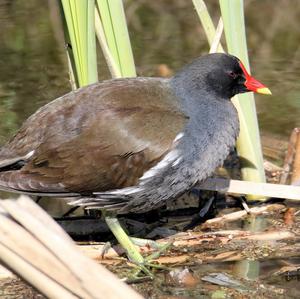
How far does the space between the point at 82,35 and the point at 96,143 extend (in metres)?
0.69

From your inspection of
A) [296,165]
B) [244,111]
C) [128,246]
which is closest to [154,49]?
[296,165]

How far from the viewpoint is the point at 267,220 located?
5.09 metres

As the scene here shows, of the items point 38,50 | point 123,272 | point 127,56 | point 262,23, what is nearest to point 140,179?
point 123,272

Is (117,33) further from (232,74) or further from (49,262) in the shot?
(49,262)

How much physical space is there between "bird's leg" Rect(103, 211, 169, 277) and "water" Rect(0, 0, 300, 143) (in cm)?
172

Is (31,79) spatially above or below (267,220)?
above

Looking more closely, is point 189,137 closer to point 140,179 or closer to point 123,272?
point 140,179

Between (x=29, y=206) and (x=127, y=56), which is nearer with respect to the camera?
(x=29, y=206)

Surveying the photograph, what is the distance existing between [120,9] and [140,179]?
101 cm

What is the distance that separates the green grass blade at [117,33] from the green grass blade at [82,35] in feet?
0.38

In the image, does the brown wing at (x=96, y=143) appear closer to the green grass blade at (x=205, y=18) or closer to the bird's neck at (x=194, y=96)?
the bird's neck at (x=194, y=96)

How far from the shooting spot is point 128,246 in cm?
457

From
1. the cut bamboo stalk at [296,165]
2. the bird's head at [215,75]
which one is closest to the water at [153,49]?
the cut bamboo stalk at [296,165]

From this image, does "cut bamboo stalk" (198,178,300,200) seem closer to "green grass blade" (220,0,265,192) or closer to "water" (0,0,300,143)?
"green grass blade" (220,0,265,192)
